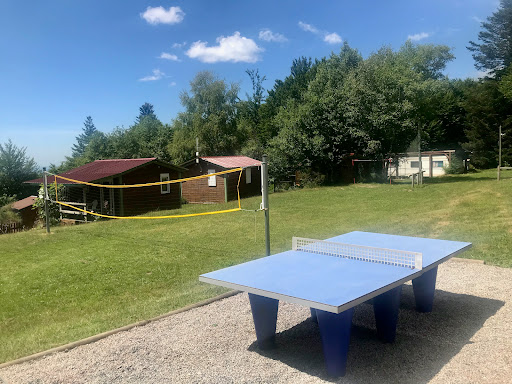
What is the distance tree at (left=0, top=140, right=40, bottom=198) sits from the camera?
Result: 126 feet

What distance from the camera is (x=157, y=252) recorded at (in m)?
9.89

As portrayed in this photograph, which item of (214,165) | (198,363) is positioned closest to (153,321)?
(198,363)

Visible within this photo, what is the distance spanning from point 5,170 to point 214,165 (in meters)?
25.6

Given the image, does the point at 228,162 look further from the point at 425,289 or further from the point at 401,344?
the point at 401,344

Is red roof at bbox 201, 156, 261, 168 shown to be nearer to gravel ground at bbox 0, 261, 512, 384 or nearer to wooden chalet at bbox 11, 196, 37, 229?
wooden chalet at bbox 11, 196, 37, 229

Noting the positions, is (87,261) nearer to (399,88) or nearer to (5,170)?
(399,88)

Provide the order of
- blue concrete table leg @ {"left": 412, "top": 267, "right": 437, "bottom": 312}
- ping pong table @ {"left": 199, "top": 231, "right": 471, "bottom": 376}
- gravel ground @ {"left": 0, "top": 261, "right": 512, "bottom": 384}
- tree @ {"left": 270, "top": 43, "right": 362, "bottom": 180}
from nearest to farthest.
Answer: ping pong table @ {"left": 199, "top": 231, "right": 471, "bottom": 376}
gravel ground @ {"left": 0, "top": 261, "right": 512, "bottom": 384}
blue concrete table leg @ {"left": 412, "top": 267, "right": 437, "bottom": 312}
tree @ {"left": 270, "top": 43, "right": 362, "bottom": 180}

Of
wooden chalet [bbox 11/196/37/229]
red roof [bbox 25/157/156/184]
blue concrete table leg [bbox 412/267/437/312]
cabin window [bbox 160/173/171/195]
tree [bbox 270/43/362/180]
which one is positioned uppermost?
tree [bbox 270/43/362/180]

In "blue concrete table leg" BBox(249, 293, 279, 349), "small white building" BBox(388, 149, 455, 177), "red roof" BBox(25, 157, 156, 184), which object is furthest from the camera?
"small white building" BBox(388, 149, 455, 177)

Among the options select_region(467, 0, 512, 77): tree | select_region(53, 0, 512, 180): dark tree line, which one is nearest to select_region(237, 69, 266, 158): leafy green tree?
select_region(53, 0, 512, 180): dark tree line

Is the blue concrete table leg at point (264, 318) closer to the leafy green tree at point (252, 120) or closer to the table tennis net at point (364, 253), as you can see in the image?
the table tennis net at point (364, 253)

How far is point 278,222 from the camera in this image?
14.0m

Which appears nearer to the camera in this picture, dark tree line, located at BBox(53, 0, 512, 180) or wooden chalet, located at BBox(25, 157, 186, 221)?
wooden chalet, located at BBox(25, 157, 186, 221)

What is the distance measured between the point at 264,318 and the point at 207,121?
4473 cm
